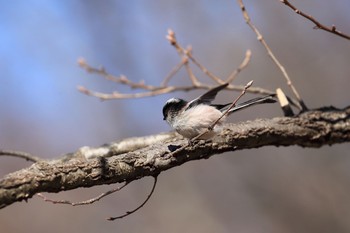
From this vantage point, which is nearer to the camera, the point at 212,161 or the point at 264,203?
the point at 264,203

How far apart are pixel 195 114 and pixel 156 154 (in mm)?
318

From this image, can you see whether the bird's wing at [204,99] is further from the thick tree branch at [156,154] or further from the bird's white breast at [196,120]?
the thick tree branch at [156,154]

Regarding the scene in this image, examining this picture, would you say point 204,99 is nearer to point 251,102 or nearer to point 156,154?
point 251,102

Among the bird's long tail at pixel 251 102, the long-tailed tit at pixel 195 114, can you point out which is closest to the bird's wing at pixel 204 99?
the long-tailed tit at pixel 195 114

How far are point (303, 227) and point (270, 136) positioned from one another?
2.63 m

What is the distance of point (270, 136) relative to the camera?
2061 millimetres

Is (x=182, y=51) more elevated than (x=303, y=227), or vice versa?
(x=182, y=51)

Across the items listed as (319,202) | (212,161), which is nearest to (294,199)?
(319,202)

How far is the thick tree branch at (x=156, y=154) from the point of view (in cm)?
139

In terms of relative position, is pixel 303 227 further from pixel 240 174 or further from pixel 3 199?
pixel 3 199

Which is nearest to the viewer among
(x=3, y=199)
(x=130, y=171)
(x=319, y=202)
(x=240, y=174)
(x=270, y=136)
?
(x=3, y=199)

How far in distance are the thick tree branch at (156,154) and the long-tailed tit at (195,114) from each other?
55 millimetres

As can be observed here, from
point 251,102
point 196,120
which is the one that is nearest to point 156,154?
point 196,120

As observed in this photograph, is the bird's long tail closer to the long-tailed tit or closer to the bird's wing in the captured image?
the long-tailed tit
